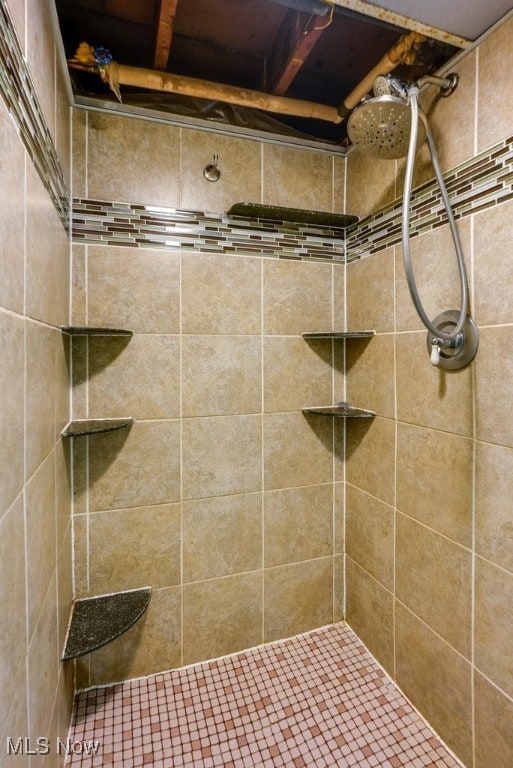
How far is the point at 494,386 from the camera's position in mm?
889

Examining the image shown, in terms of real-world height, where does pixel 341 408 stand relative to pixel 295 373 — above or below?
below

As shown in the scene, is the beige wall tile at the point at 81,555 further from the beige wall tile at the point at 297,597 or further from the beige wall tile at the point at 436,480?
the beige wall tile at the point at 436,480

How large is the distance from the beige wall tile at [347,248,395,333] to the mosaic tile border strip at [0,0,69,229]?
101cm

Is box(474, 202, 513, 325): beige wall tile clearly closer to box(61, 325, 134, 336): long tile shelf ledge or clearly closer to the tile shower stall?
the tile shower stall

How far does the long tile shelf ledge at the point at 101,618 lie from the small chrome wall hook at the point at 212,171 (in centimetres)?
145

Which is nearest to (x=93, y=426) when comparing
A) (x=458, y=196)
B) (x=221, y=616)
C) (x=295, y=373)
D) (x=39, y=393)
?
(x=39, y=393)

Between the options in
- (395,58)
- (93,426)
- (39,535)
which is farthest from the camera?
(93,426)

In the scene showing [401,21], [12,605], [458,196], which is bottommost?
[12,605]

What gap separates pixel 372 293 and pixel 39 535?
122 cm

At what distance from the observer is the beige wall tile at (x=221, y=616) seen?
1.32m

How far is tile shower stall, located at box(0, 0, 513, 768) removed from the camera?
2.85 feet

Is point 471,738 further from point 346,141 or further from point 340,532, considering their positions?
point 346,141

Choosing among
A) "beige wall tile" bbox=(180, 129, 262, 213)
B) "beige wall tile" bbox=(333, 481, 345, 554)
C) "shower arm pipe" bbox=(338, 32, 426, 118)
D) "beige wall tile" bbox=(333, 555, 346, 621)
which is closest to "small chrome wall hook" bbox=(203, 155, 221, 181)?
"beige wall tile" bbox=(180, 129, 262, 213)

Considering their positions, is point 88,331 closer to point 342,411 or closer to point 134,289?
point 134,289
